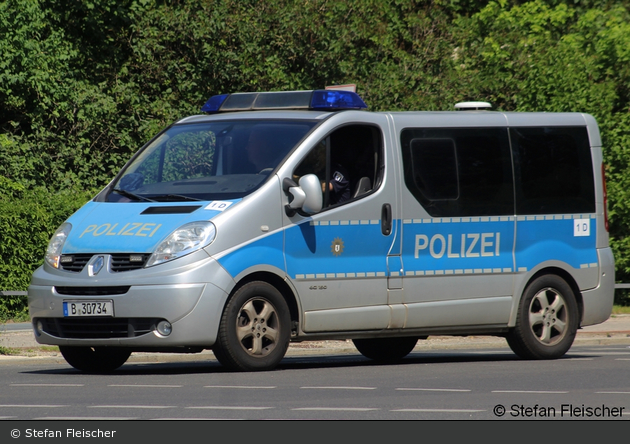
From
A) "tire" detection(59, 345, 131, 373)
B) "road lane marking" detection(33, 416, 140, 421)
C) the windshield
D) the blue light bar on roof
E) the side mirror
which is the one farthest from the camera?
the blue light bar on roof

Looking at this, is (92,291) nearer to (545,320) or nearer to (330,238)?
(330,238)

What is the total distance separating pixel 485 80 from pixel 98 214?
14.9m

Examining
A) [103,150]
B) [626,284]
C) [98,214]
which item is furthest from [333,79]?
[98,214]

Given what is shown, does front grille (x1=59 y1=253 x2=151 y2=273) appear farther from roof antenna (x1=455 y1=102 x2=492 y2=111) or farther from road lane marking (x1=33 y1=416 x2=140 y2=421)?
roof antenna (x1=455 y1=102 x2=492 y2=111)

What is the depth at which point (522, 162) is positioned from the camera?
12367 millimetres

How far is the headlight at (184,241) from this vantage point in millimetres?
10070

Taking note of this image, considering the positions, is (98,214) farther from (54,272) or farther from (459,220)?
(459,220)

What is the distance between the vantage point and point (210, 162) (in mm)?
11031

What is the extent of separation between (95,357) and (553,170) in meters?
4.86

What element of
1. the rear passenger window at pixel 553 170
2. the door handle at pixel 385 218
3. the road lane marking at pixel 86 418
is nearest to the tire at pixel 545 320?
the rear passenger window at pixel 553 170

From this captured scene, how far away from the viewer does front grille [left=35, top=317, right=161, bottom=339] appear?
10141mm

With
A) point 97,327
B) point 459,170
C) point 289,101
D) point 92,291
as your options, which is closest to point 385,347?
point 459,170

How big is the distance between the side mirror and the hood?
50cm

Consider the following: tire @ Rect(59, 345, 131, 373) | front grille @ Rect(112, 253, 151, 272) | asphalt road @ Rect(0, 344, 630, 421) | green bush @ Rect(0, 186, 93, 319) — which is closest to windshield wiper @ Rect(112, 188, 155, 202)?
front grille @ Rect(112, 253, 151, 272)
